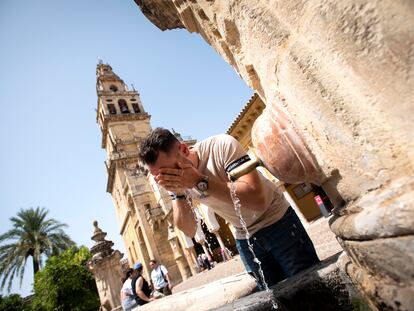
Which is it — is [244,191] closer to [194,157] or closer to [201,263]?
[194,157]

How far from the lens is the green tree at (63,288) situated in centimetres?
1966

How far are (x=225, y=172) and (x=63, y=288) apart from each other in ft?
76.9

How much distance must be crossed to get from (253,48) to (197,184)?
80 cm

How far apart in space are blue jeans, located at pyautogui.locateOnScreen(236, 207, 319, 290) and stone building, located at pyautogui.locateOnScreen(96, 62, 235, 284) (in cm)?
1339

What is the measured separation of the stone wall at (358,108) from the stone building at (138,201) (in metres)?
14.6

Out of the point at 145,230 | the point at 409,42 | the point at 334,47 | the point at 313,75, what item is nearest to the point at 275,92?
the point at 313,75

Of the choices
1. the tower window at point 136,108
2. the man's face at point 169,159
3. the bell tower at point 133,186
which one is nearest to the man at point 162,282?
the man's face at point 169,159

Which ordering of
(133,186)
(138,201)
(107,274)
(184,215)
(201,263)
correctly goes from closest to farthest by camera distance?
1. (184,215)
2. (107,274)
3. (201,263)
4. (138,201)
5. (133,186)

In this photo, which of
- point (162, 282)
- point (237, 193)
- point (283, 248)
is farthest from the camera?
point (162, 282)

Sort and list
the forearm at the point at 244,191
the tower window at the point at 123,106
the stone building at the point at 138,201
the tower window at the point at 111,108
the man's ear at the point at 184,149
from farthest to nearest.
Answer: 1. the tower window at the point at 123,106
2. the tower window at the point at 111,108
3. the stone building at the point at 138,201
4. the man's ear at the point at 184,149
5. the forearm at the point at 244,191

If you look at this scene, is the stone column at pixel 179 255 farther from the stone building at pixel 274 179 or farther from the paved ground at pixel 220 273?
the stone building at pixel 274 179

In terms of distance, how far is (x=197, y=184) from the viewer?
5.22 feet

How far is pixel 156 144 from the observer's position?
5.57 feet

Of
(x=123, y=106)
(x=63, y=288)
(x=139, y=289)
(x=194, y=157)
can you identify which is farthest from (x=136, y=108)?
(x=194, y=157)
